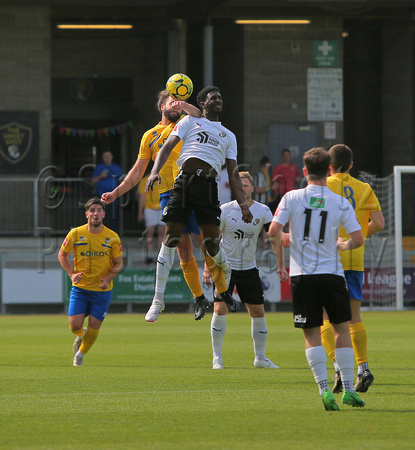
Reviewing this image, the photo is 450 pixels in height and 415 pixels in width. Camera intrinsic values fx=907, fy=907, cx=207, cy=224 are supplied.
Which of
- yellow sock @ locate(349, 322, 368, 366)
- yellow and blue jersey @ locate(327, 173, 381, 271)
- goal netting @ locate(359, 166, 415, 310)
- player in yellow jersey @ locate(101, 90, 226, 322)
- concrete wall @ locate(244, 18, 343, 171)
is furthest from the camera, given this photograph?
concrete wall @ locate(244, 18, 343, 171)

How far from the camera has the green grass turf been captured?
6.26 m

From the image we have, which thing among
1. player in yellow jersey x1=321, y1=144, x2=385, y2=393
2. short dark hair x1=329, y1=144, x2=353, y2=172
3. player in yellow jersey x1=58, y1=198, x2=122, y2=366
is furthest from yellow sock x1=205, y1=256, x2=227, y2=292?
player in yellow jersey x1=58, y1=198, x2=122, y2=366

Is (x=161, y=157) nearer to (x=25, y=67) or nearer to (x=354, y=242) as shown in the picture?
(x=354, y=242)

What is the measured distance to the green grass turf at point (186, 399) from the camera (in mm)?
6262

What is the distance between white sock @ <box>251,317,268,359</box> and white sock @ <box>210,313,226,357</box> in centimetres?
40

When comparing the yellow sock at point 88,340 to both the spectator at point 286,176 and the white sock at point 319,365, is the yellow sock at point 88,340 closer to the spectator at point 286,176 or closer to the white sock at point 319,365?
the white sock at point 319,365

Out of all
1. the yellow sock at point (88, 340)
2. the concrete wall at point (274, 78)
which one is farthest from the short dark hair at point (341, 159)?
the concrete wall at point (274, 78)

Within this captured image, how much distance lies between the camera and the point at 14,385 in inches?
374

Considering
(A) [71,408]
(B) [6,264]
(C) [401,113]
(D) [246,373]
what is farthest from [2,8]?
(A) [71,408]

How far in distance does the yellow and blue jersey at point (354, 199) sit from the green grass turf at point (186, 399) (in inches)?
49.7

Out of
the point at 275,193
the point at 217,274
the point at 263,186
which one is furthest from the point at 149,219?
the point at 217,274

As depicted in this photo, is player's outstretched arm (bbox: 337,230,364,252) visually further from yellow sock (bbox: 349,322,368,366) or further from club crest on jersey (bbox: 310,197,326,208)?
yellow sock (bbox: 349,322,368,366)

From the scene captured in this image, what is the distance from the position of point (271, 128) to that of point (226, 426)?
70.8ft

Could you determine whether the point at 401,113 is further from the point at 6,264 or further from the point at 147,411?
the point at 147,411
